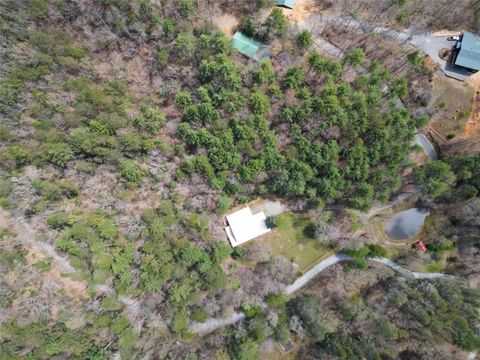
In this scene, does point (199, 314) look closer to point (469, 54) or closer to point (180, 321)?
point (180, 321)

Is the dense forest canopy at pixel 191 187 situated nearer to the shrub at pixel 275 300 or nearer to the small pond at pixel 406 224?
the shrub at pixel 275 300

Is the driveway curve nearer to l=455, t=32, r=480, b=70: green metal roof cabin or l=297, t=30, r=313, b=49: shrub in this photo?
l=297, t=30, r=313, b=49: shrub

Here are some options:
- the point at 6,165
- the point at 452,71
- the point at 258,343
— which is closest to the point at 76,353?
the point at 258,343

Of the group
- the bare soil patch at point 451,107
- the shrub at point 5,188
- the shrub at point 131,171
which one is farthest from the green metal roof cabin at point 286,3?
the shrub at point 5,188

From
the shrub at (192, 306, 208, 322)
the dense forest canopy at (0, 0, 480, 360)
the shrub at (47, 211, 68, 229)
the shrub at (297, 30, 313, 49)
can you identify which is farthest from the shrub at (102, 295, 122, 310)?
the shrub at (297, 30, 313, 49)

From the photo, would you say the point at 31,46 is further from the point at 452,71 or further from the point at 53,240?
the point at 452,71

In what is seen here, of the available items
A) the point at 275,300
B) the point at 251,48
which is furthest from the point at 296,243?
the point at 251,48
